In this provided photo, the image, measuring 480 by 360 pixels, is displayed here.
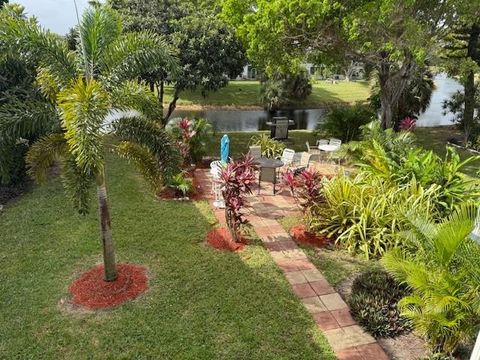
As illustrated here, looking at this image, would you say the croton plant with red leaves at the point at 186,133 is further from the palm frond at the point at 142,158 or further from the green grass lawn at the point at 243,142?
the palm frond at the point at 142,158

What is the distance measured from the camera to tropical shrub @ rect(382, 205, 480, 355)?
446cm

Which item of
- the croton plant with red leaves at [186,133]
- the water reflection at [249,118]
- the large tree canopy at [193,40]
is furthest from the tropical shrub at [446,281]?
the water reflection at [249,118]

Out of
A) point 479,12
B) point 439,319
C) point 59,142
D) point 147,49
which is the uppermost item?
point 479,12

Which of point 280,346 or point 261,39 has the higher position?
point 261,39

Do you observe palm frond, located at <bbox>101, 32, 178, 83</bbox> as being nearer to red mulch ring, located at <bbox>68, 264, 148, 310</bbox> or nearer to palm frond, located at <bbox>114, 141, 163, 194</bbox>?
palm frond, located at <bbox>114, 141, 163, 194</bbox>

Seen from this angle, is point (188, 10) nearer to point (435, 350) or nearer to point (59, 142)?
point (59, 142)

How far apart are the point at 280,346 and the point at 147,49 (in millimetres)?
4745

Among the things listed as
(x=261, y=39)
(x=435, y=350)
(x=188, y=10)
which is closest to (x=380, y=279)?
(x=435, y=350)

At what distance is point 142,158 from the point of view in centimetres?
609

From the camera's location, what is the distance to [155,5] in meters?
15.1

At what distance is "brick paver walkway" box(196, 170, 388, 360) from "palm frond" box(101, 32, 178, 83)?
4118 mm

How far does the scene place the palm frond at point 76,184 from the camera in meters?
5.25

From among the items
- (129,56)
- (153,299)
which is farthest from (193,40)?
(153,299)

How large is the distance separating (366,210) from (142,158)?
15.2 feet
